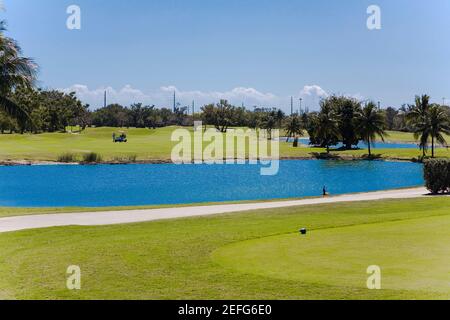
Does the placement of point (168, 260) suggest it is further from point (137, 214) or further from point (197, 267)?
point (137, 214)

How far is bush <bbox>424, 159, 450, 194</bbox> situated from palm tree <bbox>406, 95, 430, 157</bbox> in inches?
1652

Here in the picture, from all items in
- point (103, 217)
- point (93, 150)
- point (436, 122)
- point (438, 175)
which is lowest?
point (103, 217)

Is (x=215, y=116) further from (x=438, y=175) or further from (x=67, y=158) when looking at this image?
(x=438, y=175)

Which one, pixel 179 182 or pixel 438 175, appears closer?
pixel 438 175

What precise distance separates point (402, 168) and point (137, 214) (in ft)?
175

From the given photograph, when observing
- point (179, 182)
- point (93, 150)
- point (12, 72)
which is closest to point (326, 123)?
point (93, 150)

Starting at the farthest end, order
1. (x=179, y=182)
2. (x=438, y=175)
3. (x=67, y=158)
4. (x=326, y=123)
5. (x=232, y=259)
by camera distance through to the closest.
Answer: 1. (x=326, y=123)
2. (x=67, y=158)
3. (x=179, y=182)
4. (x=438, y=175)
5. (x=232, y=259)

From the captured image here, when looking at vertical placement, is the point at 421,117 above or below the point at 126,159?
above

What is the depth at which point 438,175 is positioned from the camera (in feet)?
132

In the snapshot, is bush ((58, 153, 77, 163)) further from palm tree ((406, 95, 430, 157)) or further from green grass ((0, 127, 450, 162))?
palm tree ((406, 95, 430, 157))

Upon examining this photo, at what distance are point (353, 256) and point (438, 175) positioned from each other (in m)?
27.9

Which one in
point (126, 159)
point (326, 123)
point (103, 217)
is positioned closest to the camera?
point (103, 217)

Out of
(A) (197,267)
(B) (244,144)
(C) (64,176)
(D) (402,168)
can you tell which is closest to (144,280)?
(A) (197,267)

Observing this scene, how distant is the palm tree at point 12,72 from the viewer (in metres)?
31.5
